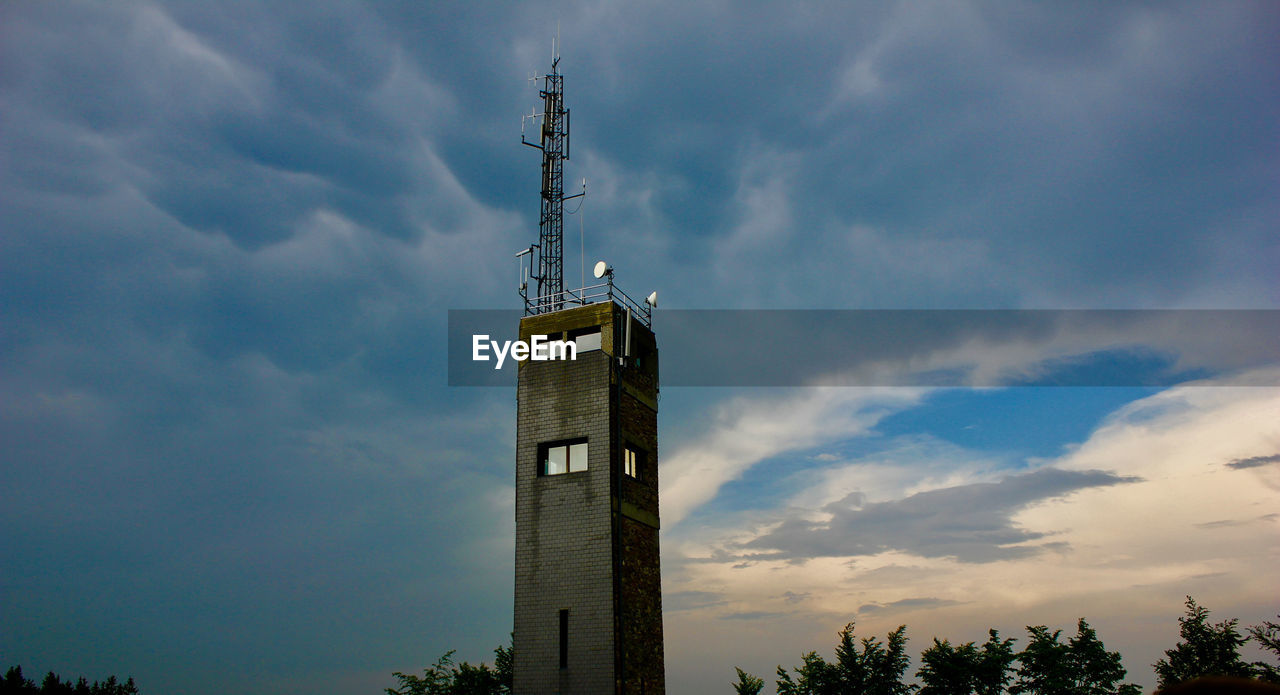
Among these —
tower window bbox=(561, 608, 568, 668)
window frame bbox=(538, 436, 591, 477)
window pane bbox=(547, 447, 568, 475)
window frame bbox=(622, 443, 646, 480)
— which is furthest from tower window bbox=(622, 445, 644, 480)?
tower window bbox=(561, 608, 568, 668)

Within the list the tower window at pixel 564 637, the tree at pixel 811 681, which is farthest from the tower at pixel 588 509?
the tree at pixel 811 681

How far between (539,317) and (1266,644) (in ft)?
175

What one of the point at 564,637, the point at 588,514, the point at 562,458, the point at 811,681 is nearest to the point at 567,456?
the point at 562,458

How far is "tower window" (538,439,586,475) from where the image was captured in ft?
124

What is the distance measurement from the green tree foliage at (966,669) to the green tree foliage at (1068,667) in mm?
1330

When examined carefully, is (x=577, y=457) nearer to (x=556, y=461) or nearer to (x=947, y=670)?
(x=556, y=461)

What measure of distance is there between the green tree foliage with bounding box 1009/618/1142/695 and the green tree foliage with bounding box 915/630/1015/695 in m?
1.33

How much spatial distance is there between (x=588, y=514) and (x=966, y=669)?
29.5m

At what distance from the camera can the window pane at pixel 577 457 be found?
37.6m

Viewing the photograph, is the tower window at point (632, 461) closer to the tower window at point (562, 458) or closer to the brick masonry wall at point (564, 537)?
the brick masonry wall at point (564, 537)

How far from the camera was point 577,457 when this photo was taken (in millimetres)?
37781

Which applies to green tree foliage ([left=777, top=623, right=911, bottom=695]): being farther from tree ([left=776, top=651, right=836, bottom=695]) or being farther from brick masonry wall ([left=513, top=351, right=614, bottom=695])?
brick masonry wall ([left=513, top=351, right=614, bottom=695])

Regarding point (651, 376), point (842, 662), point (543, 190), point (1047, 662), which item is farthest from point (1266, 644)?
point (543, 190)

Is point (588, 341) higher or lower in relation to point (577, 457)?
higher
